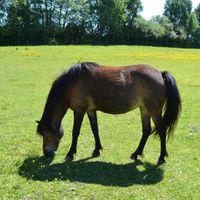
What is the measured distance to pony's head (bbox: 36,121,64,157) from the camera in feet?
30.0

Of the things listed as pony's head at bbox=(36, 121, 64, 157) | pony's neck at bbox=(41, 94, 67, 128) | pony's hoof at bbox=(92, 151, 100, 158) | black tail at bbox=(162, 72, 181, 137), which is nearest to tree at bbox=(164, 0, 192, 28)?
black tail at bbox=(162, 72, 181, 137)

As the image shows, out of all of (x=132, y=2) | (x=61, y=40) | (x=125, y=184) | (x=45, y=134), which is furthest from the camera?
(x=132, y=2)

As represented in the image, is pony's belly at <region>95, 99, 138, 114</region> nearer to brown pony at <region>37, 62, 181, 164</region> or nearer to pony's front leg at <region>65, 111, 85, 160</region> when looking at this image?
brown pony at <region>37, 62, 181, 164</region>

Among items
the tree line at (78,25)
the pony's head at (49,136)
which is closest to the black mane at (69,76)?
the pony's head at (49,136)

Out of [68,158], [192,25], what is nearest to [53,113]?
[68,158]

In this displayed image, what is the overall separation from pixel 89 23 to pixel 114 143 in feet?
244

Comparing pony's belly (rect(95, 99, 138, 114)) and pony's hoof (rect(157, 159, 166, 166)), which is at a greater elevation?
pony's belly (rect(95, 99, 138, 114))

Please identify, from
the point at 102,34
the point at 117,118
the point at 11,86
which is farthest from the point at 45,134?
the point at 102,34

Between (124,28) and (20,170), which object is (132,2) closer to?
(124,28)

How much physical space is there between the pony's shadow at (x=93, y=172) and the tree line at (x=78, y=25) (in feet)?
198

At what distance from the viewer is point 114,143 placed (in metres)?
11.3

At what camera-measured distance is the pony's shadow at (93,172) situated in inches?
318

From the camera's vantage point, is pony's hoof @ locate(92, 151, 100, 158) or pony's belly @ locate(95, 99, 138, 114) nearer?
pony's belly @ locate(95, 99, 138, 114)

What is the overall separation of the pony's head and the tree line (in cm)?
5994
